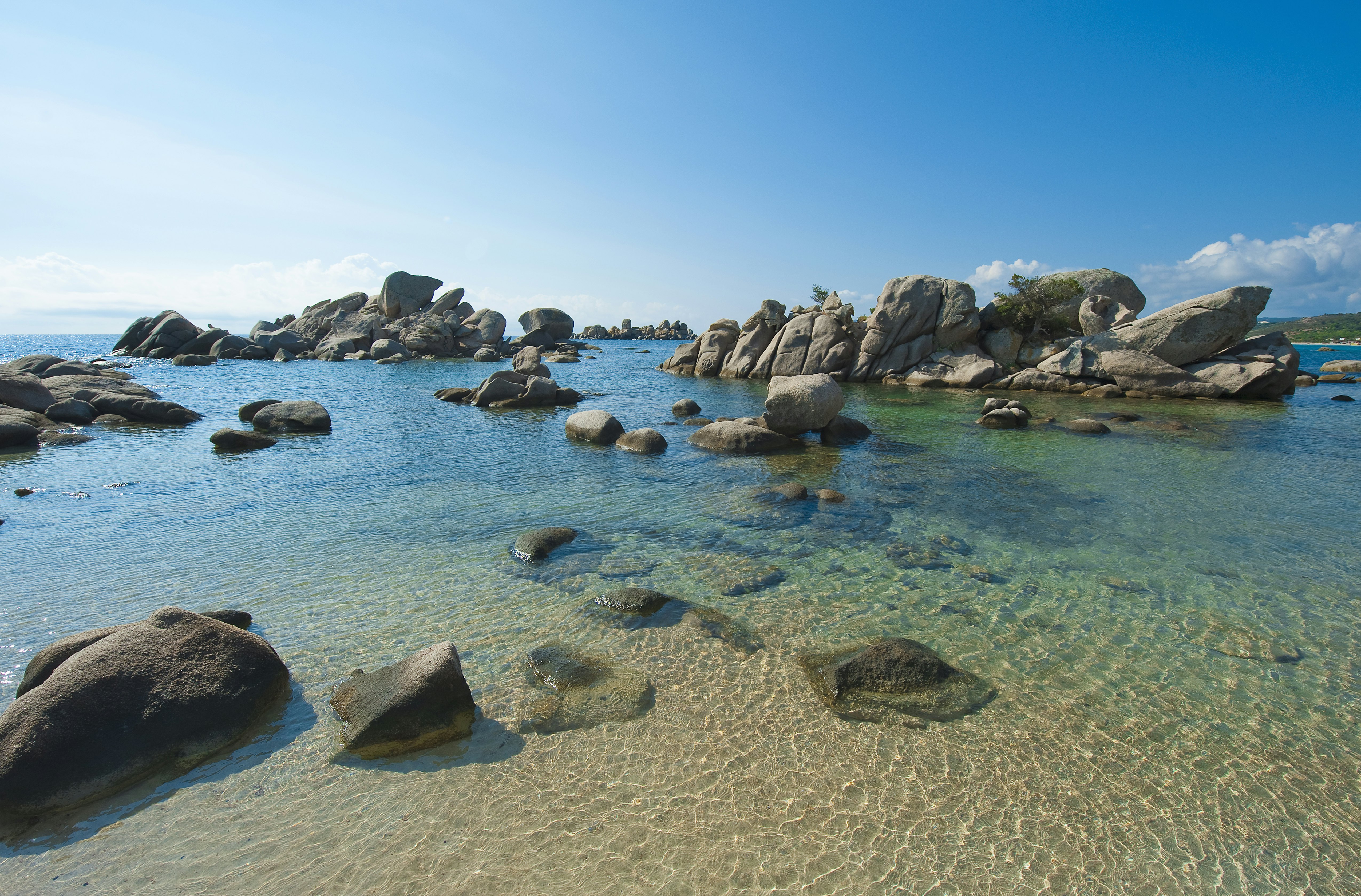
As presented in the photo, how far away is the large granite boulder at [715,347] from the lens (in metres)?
49.9

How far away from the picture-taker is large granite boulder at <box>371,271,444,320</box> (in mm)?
81062

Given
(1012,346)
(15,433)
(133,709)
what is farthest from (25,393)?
(1012,346)

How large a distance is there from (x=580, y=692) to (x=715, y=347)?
4568cm

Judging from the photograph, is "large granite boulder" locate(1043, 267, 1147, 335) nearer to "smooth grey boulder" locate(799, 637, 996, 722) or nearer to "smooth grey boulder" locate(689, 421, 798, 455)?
"smooth grey boulder" locate(689, 421, 798, 455)

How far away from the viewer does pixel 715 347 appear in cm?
5041

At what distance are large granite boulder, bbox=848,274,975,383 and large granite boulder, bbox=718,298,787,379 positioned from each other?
25.5ft

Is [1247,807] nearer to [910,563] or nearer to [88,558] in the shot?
[910,563]

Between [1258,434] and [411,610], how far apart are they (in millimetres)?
27767

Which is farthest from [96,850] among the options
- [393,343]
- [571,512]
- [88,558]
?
[393,343]

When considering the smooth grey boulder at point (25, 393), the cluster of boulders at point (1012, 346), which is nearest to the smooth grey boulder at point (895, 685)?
the cluster of boulders at point (1012, 346)

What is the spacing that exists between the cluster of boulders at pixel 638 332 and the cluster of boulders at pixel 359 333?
7621 cm

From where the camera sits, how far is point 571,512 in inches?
496

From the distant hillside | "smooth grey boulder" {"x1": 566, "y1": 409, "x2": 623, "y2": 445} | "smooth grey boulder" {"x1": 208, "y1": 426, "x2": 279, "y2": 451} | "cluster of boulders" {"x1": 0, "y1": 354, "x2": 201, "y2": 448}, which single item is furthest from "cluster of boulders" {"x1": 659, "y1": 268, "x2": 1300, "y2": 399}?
the distant hillside

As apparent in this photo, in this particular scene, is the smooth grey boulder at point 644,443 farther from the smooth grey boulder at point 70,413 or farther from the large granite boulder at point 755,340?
the large granite boulder at point 755,340
